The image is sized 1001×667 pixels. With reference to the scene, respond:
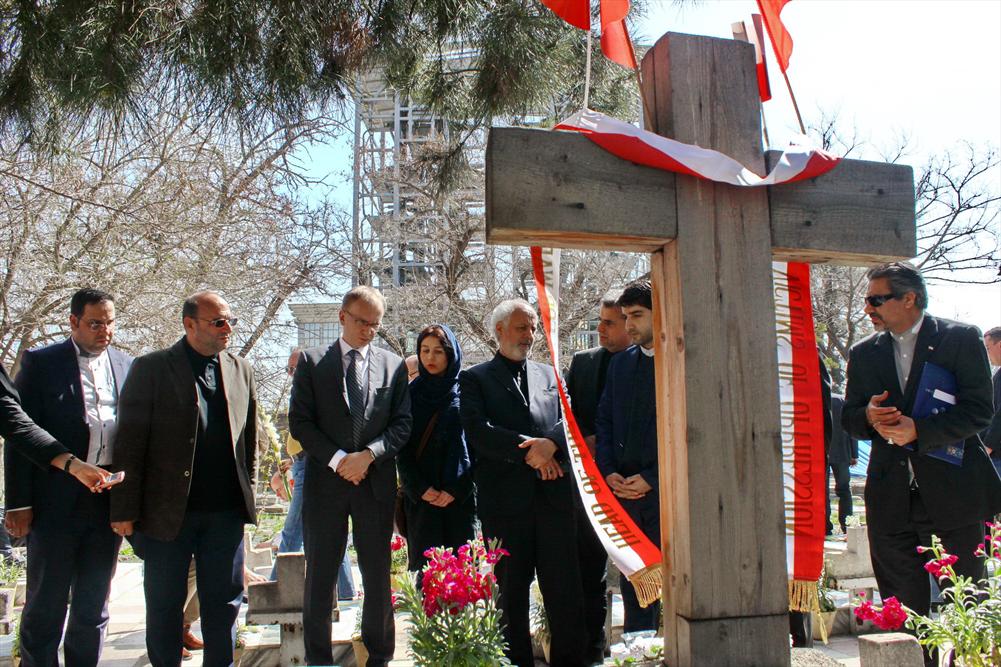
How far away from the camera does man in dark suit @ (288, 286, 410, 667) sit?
12.9 feet

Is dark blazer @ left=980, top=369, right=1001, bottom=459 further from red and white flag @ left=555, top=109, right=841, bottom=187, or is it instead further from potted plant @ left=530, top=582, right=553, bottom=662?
red and white flag @ left=555, top=109, right=841, bottom=187

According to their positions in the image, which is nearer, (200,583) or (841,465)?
(200,583)

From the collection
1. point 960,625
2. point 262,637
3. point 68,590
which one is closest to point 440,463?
point 262,637

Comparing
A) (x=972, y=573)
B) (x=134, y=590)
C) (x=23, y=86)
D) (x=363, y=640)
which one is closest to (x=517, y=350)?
(x=363, y=640)

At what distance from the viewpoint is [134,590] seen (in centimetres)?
700

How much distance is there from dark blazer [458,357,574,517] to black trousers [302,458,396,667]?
524 millimetres

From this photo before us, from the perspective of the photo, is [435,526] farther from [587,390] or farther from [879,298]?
[879,298]

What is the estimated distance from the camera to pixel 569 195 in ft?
6.94

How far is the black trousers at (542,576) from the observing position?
12.8 ft

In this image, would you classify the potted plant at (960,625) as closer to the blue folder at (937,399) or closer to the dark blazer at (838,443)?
the blue folder at (937,399)

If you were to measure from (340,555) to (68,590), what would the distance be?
125 cm

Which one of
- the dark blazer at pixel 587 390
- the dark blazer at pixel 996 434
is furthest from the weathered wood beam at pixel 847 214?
the dark blazer at pixel 996 434

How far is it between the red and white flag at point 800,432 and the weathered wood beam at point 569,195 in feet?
1.49

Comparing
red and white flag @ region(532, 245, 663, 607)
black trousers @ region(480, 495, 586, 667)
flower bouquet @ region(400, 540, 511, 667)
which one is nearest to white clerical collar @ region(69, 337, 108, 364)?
black trousers @ region(480, 495, 586, 667)
